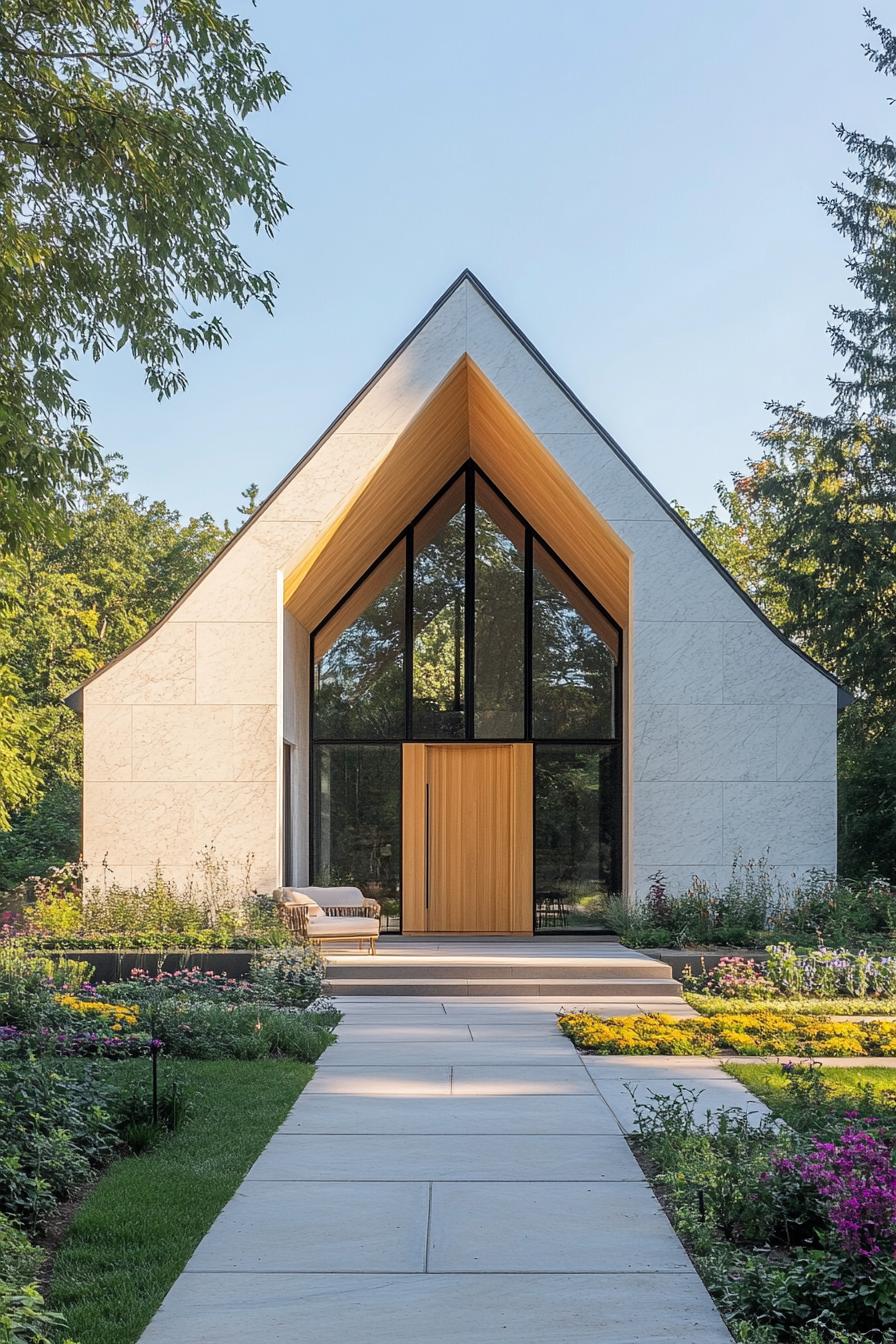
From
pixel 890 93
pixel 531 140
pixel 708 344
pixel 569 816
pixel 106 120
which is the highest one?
pixel 890 93

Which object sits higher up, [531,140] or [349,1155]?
[531,140]

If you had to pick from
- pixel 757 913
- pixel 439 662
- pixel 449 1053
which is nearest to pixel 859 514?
pixel 439 662

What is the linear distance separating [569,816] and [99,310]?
1060 centimetres

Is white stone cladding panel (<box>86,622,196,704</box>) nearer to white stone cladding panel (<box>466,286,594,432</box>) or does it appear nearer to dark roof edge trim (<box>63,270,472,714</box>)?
dark roof edge trim (<box>63,270,472,714</box>)

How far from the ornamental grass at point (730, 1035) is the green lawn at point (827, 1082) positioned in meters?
0.49

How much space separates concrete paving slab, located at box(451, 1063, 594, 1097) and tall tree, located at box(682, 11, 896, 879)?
1380cm

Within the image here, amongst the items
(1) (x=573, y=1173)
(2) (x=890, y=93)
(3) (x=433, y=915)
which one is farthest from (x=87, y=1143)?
(2) (x=890, y=93)

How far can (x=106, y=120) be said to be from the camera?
659 cm

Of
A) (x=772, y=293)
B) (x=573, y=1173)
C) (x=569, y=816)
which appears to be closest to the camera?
(x=573, y=1173)

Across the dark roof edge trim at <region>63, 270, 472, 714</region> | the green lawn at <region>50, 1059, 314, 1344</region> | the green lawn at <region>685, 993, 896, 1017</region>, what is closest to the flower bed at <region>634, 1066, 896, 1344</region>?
the green lawn at <region>50, 1059, 314, 1344</region>

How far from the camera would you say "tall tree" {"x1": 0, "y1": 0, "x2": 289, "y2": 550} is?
6.59m

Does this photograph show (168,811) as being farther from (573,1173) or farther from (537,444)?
(573,1173)

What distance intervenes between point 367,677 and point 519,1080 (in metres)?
9.37

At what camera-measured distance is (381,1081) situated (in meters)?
7.97
